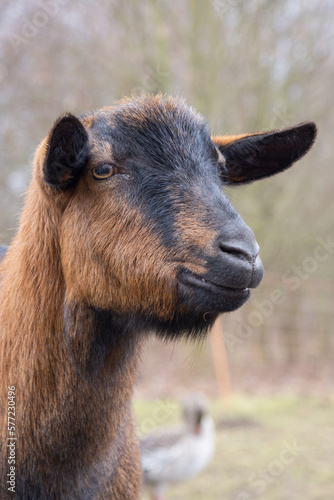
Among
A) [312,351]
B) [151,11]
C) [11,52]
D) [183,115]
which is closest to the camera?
[183,115]

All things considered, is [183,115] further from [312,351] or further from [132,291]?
[312,351]

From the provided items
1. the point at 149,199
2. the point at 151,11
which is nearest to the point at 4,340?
the point at 149,199

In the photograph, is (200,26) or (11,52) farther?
(200,26)

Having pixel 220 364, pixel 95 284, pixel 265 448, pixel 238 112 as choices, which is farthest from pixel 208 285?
pixel 220 364

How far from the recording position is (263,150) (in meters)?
3.50

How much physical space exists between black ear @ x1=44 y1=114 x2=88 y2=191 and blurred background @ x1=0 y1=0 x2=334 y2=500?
20.4 feet

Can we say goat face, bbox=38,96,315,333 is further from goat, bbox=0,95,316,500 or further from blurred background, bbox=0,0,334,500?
blurred background, bbox=0,0,334,500

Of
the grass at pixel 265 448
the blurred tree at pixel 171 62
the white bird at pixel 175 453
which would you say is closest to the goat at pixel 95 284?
the white bird at pixel 175 453

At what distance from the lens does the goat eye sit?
2875 mm

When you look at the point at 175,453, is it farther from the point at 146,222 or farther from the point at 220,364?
the point at 220,364

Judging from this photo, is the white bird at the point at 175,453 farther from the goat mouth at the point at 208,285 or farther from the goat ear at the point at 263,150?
the goat mouth at the point at 208,285

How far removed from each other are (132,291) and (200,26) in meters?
10.3

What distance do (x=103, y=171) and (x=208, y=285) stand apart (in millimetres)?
787

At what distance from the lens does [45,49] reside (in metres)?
11.4
